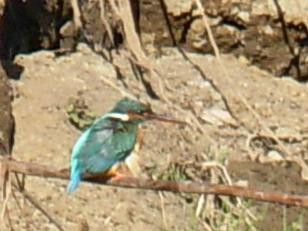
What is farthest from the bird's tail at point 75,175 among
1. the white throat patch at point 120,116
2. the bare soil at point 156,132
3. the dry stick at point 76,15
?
the dry stick at point 76,15

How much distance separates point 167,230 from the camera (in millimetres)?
6059

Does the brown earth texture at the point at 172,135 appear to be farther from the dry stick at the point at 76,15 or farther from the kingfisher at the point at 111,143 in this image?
→ the kingfisher at the point at 111,143

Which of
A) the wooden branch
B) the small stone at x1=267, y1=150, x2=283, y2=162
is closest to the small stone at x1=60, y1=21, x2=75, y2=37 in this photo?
the small stone at x1=267, y1=150, x2=283, y2=162

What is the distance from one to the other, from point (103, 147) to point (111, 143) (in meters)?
0.06

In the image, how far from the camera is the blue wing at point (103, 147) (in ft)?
15.5

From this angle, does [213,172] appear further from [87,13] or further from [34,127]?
[87,13]

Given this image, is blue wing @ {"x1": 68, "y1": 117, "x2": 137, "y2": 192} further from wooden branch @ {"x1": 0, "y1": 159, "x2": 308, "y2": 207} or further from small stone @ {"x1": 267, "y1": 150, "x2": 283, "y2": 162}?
small stone @ {"x1": 267, "y1": 150, "x2": 283, "y2": 162}

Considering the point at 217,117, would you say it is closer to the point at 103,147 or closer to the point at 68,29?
the point at 68,29

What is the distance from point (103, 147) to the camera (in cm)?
493

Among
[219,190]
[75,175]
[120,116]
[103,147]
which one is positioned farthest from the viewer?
[120,116]

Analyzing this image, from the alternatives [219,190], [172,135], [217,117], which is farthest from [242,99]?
[219,190]

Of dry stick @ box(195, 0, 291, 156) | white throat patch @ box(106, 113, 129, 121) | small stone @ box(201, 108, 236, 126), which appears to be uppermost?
white throat patch @ box(106, 113, 129, 121)

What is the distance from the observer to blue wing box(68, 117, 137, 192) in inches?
186

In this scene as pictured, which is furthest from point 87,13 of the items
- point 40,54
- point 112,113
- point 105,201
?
point 112,113
